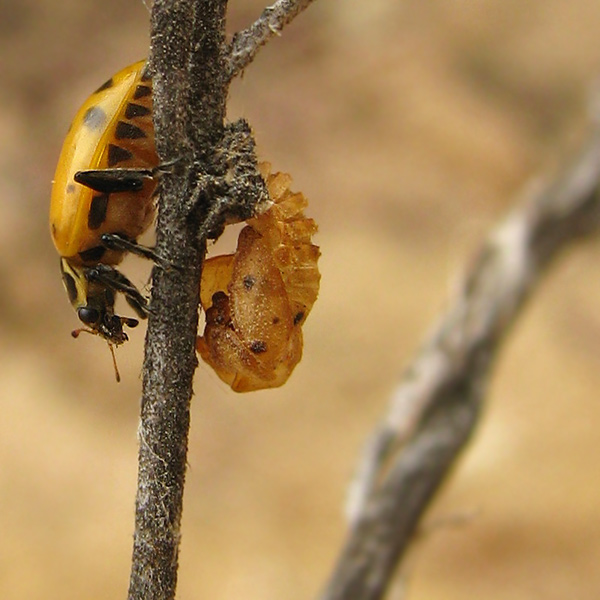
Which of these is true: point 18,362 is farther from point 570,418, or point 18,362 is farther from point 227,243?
point 570,418

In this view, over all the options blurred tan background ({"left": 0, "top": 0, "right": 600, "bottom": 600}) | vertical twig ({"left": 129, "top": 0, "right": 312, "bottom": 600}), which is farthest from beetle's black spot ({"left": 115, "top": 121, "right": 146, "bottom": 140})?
blurred tan background ({"left": 0, "top": 0, "right": 600, "bottom": 600})

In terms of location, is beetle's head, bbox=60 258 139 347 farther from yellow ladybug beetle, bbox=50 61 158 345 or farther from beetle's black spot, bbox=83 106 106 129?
beetle's black spot, bbox=83 106 106 129

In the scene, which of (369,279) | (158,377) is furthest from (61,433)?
(158,377)

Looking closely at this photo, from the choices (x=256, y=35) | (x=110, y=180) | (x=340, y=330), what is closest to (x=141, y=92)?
(x=110, y=180)

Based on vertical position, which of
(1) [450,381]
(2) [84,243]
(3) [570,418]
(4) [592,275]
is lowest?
(1) [450,381]

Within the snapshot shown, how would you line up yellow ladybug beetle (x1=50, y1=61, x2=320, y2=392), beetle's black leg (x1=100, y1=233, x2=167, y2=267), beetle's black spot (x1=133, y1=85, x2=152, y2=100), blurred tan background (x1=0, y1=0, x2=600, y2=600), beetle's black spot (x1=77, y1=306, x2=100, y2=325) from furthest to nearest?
1. blurred tan background (x1=0, y1=0, x2=600, y2=600)
2. beetle's black spot (x1=77, y1=306, x2=100, y2=325)
3. beetle's black spot (x1=133, y1=85, x2=152, y2=100)
4. beetle's black leg (x1=100, y1=233, x2=167, y2=267)
5. yellow ladybug beetle (x1=50, y1=61, x2=320, y2=392)

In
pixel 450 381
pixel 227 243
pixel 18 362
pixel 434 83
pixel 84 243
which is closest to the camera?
pixel 84 243

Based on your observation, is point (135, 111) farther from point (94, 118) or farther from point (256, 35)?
point (256, 35)
